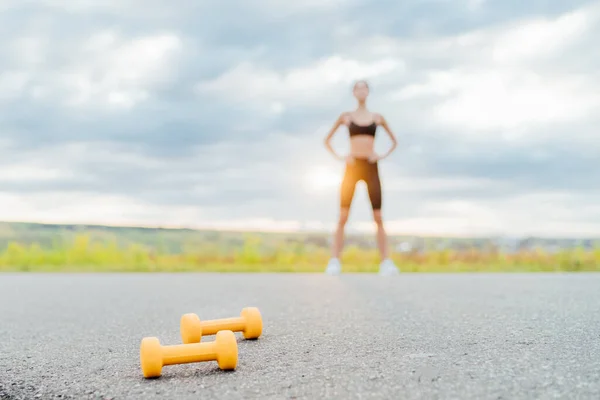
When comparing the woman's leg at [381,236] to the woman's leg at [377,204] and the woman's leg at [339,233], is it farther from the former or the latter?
the woman's leg at [339,233]

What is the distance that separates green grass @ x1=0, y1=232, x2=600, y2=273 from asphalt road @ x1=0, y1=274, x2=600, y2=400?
4.65 meters

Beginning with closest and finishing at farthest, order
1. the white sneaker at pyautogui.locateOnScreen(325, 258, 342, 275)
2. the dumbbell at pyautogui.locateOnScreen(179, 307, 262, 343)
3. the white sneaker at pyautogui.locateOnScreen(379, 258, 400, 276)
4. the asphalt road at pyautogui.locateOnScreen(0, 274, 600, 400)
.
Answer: the asphalt road at pyautogui.locateOnScreen(0, 274, 600, 400)
the dumbbell at pyautogui.locateOnScreen(179, 307, 262, 343)
the white sneaker at pyautogui.locateOnScreen(379, 258, 400, 276)
the white sneaker at pyautogui.locateOnScreen(325, 258, 342, 275)

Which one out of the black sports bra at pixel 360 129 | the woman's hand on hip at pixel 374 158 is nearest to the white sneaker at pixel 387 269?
the woman's hand on hip at pixel 374 158

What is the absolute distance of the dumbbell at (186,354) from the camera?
2.68 m

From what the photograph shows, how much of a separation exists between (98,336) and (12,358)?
2.23ft

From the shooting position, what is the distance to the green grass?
11.4 meters

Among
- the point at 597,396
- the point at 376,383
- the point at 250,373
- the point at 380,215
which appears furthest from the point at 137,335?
the point at 380,215

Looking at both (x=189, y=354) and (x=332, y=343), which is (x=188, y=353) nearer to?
(x=189, y=354)

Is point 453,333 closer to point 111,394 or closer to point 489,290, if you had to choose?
point 111,394

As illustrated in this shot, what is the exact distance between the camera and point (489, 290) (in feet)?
21.4

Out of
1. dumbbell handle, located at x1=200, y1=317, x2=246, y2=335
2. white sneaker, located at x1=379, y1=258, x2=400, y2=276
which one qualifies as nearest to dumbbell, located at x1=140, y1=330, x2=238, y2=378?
dumbbell handle, located at x1=200, y1=317, x2=246, y2=335

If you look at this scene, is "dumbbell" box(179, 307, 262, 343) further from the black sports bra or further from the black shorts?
the black sports bra

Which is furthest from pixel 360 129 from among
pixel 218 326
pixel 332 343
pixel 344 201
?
pixel 332 343

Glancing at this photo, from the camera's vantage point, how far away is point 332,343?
332 cm
